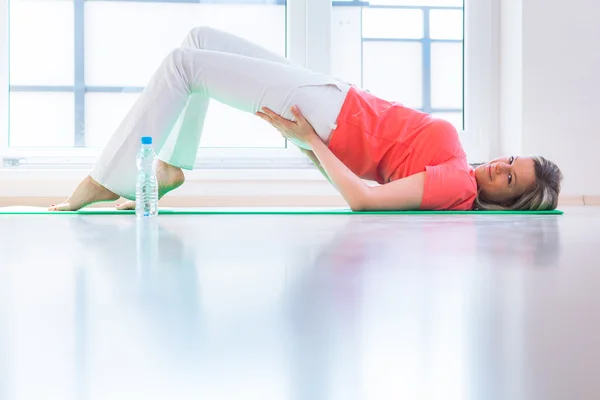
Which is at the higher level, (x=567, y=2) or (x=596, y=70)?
(x=567, y=2)

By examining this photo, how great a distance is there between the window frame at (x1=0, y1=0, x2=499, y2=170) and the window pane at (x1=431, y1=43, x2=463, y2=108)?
0.23 feet

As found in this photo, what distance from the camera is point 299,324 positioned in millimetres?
482

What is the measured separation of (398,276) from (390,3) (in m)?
3.01

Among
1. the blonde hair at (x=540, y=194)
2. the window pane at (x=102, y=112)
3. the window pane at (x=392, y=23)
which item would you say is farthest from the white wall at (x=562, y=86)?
the window pane at (x=102, y=112)

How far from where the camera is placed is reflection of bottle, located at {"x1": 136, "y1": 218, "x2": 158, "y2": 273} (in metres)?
0.84

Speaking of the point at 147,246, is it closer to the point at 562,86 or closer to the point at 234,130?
the point at 234,130

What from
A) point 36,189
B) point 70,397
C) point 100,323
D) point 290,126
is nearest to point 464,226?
point 290,126

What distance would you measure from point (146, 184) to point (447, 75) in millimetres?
2061

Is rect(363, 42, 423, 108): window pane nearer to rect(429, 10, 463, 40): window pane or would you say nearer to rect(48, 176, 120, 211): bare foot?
rect(429, 10, 463, 40): window pane

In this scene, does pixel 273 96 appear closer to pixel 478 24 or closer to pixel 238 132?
pixel 238 132

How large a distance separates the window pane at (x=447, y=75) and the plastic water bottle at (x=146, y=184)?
1910mm

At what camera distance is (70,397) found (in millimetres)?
325

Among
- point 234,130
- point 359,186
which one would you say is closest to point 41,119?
point 234,130

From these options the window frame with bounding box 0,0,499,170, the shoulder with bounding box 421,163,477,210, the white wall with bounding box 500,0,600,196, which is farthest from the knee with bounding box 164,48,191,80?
the white wall with bounding box 500,0,600,196
